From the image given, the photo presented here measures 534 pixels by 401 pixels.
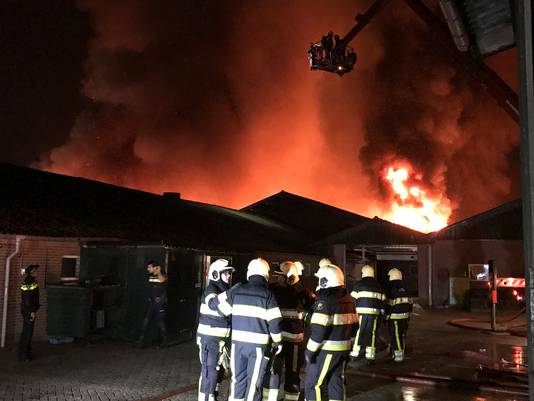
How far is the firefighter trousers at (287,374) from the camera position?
6418mm

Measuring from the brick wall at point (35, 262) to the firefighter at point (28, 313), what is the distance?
5.31 ft

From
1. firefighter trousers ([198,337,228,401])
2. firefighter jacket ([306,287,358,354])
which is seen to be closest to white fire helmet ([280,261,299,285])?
firefighter jacket ([306,287,358,354])

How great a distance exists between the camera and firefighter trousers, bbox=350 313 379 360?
32.1ft

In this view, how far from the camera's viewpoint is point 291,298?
712 cm

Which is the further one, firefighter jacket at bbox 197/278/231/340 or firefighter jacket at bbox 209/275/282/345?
firefighter jacket at bbox 197/278/231/340

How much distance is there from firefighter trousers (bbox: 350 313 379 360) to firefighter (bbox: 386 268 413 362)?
54 centimetres

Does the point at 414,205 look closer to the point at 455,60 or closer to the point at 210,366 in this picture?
the point at 455,60

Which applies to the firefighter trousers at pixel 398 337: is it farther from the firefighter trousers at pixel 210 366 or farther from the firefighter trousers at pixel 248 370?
the firefighter trousers at pixel 248 370

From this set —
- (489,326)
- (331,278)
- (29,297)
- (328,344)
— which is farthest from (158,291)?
(489,326)

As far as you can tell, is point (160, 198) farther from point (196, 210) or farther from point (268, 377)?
point (268, 377)

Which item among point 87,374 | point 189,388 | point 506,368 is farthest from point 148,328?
point 506,368

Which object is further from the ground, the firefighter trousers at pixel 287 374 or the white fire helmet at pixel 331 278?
the white fire helmet at pixel 331 278

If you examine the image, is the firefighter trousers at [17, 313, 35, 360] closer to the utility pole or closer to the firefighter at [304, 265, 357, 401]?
the firefighter at [304, 265, 357, 401]

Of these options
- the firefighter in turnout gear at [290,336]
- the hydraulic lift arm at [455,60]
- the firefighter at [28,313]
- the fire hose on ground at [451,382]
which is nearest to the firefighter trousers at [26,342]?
the firefighter at [28,313]
